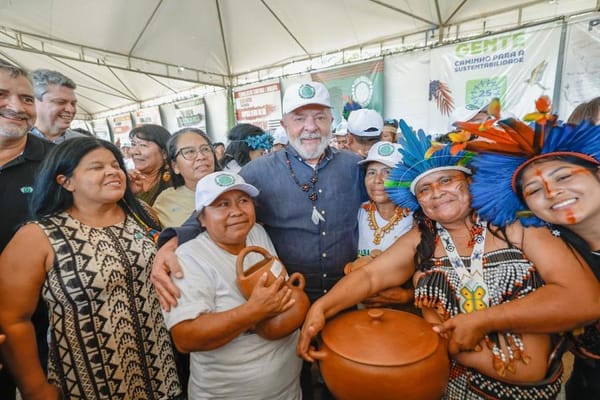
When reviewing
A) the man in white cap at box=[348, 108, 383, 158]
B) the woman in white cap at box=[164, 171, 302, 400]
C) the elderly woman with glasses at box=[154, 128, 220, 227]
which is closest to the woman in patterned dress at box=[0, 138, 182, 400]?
the woman in white cap at box=[164, 171, 302, 400]

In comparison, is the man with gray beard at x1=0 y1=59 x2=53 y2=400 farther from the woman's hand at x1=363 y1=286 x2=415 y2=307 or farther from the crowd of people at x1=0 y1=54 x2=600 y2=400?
the woman's hand at x1=363 y1=286 x2=415 y2=307

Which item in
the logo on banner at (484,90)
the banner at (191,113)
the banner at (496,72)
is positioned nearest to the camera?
the banner at (496,72)

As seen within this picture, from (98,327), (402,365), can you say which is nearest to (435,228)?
(402,365)

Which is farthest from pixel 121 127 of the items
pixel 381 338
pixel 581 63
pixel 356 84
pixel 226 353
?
pixel 381 338

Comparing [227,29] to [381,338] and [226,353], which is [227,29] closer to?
[226,353]

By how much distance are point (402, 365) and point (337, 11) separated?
6.82 metres

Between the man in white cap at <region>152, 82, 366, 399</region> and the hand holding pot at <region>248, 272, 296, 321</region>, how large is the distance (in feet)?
2.41

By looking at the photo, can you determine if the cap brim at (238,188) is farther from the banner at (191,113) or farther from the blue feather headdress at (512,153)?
the banner at (191,113)

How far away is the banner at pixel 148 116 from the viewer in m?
10.8

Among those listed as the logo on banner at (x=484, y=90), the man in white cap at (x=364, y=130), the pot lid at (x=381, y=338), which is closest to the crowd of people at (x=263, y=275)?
the pot lid at (x=381, y=338)

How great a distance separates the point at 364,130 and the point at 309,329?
247 centimetres

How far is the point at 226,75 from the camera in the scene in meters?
9.13

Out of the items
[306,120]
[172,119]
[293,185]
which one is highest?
[172,119]

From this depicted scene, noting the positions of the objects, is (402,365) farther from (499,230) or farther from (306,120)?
(306,120)
